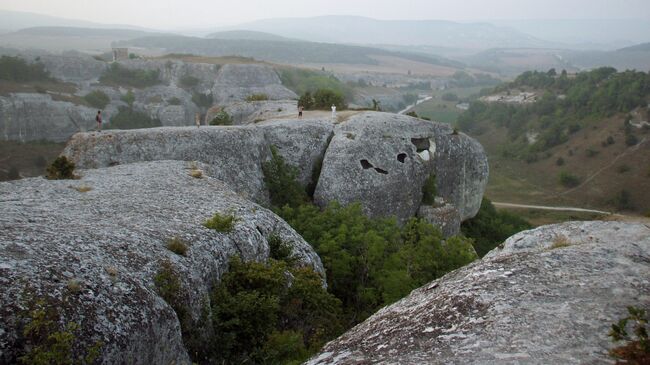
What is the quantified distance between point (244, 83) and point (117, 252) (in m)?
86.2

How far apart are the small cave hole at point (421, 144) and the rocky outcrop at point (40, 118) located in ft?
188

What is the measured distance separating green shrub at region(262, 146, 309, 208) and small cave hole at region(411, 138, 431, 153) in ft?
27.4

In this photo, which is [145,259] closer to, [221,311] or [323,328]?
[221,311]

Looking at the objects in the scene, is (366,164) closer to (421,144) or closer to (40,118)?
(421,144)

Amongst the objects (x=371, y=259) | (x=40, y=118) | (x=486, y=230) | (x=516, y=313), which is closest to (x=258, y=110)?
(x=486, y=230)

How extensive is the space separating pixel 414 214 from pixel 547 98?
94255mm

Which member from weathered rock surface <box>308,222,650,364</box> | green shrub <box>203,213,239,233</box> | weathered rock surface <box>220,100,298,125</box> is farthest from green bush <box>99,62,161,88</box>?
weathered rock surface <box>308,222,650,364</box>

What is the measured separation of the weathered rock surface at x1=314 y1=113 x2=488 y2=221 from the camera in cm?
2814

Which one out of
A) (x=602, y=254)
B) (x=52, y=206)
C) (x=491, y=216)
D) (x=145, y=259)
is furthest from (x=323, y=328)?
(x=491, y=216)

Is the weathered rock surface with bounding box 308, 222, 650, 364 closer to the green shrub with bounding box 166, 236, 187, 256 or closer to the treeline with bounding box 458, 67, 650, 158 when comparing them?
the green shrub with bounding box 166, 236, 187, 256

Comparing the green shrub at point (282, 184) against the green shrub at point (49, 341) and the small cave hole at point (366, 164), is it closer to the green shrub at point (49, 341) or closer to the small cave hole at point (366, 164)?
the small cave hole at point (366, 164)

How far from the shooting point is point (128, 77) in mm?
92250

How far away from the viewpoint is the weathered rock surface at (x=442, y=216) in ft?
98.6

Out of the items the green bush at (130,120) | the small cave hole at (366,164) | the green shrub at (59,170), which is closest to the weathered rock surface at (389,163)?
the small cave hole at (366,164)
